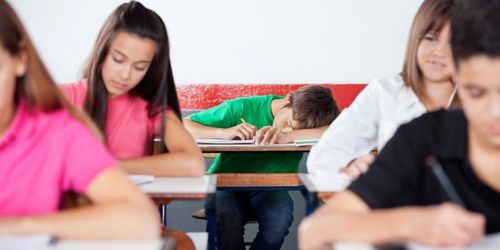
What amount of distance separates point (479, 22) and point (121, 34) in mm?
1305

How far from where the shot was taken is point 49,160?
1290mm

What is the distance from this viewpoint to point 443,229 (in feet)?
3.40

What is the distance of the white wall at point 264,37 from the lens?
444 cm

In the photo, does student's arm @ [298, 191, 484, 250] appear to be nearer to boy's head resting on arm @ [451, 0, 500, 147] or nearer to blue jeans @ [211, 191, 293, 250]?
boy's head resting on arm @ [451, 0, 500, 147]

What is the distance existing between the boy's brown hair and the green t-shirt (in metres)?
0.17

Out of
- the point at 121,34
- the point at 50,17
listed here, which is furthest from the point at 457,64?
the point at 50,17

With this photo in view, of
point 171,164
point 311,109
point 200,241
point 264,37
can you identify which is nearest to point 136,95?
point 171,164

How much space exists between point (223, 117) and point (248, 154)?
43 centimetres

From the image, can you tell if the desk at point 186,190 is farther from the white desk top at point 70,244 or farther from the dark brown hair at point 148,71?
the white desk top at point 70,244

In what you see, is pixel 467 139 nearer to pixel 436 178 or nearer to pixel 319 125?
pixel 436 178

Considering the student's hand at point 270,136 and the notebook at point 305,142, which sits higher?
the notebook at point 305,142

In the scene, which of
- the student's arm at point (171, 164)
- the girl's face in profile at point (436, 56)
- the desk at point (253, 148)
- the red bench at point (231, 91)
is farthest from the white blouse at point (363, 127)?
the red bench at point (231, 91)

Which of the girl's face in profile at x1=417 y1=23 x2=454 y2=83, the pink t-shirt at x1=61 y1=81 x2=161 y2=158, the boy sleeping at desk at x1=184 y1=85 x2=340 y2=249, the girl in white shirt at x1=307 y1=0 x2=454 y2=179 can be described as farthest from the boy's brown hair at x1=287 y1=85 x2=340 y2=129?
the girl's face in profile at x1=417 y1=23 x2=454 y2=83

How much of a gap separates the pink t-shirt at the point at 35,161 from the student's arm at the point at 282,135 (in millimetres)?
1830
